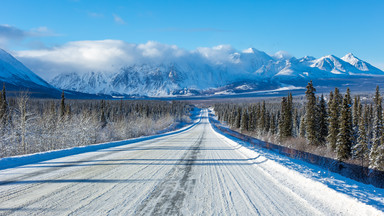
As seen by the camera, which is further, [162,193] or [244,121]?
[244,121]

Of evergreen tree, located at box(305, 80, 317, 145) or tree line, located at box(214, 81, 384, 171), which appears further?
evergreen tree, located at box(305, 80, 317, 145)

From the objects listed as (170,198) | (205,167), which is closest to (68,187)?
(170,198)

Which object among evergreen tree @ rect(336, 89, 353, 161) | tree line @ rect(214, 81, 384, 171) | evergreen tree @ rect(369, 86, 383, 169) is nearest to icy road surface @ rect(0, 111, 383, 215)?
tree line @ rect(214, 81, 384, 171)

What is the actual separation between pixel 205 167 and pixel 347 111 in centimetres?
2260

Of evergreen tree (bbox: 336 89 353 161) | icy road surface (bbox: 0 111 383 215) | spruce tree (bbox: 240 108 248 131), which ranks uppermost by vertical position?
icy road surface (bbox: 0 111 383 215)

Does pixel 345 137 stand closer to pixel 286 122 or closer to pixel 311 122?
pixel 311 122

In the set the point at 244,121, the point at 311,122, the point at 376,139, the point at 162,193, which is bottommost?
the point at 244,121

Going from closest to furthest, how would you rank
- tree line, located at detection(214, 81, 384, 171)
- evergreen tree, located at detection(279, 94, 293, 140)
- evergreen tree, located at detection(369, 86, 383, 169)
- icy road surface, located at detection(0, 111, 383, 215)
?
icy road surface, located at detection(0, 111, 383, 215), evergreen tree, located at detection(369, 86, 383, 169), tree line, located at detection(214, 81, 384, 171), evergreen tree, located at detection(279, 94, 293, 140)

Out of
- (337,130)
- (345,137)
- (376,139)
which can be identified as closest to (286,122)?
(337,130)

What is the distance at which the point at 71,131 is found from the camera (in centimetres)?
1748

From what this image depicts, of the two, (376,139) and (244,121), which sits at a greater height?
(376,139)

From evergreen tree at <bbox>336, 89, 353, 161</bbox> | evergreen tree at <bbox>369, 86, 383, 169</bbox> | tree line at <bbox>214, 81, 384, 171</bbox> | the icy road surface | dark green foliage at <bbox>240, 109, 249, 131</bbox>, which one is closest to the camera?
the icy road surface

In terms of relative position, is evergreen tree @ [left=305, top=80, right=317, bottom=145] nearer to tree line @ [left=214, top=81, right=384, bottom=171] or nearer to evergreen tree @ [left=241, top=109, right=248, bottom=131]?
tree line @ [left=214, top=81, right=384, bottom=171]

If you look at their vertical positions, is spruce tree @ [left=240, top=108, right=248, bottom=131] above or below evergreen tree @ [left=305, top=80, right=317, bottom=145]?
below
